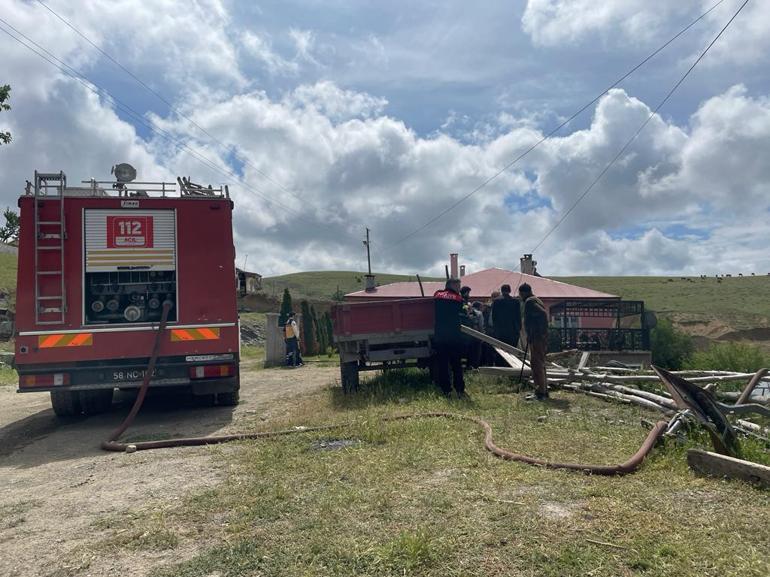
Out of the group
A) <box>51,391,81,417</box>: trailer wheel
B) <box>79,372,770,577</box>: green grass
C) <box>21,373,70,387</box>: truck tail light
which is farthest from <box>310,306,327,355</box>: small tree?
<box>79,372,770,577</box>: green grass

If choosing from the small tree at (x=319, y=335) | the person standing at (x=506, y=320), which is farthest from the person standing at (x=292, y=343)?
the person standing at (x=506, y=320)

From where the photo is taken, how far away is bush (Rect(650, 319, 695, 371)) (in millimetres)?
20438

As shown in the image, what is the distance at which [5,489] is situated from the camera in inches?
228

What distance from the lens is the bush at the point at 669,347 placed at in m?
20.4

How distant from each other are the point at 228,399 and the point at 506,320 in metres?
4.98

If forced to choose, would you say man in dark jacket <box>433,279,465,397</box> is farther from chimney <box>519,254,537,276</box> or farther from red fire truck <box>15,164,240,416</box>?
chimney <box>519,254,537,276</box>

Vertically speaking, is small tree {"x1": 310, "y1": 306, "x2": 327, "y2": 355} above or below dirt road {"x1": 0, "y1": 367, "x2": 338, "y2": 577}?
above

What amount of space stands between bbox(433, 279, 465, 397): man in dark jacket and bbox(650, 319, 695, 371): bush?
1341 cm

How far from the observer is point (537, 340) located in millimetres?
8859

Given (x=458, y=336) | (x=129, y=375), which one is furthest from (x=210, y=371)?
(x=458, y=336)

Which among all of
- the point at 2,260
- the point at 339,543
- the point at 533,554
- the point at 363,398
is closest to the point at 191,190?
the point at 363,398

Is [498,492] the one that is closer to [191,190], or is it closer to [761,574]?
[761,574]

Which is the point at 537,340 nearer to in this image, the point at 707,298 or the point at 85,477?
the point at 85,477

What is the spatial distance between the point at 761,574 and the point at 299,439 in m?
4.52
